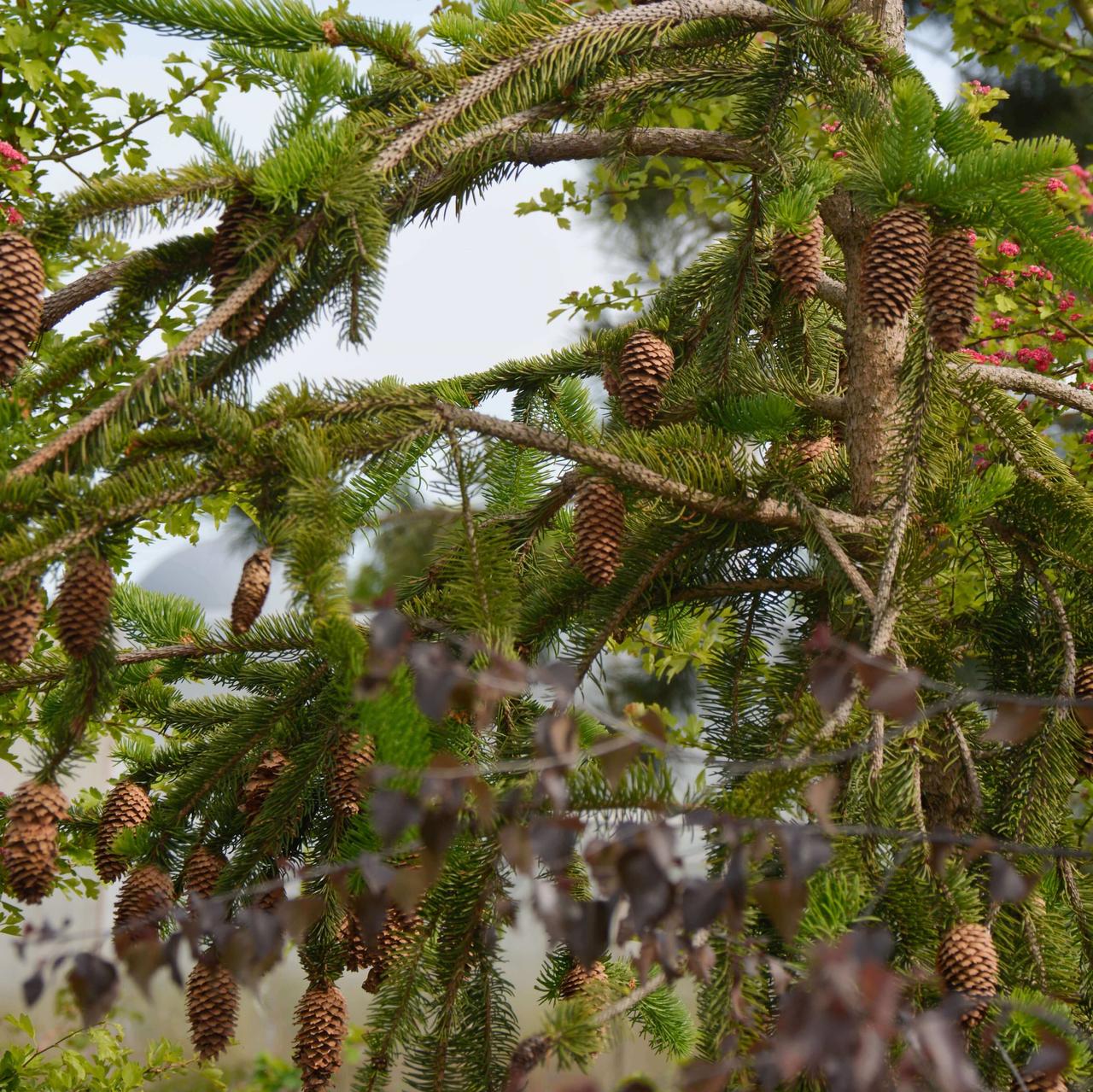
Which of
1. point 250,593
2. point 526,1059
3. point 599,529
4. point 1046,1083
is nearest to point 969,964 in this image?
point 1046,1083

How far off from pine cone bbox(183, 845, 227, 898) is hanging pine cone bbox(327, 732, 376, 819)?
4.8 inches

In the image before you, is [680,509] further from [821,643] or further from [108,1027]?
[108,1027]

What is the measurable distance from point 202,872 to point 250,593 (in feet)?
1.00

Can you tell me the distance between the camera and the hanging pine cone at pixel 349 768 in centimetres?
88

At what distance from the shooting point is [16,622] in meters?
0.63

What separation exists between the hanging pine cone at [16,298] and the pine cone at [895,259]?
21.6 inches

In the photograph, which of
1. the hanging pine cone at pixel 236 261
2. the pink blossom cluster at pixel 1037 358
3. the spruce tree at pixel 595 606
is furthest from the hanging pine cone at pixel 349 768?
the pink blossom cluster at pixel 1037 358

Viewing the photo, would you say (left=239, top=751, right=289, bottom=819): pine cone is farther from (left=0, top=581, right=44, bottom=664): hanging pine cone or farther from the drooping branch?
the drooping branch

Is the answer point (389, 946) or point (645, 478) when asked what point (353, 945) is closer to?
point (389, 946)

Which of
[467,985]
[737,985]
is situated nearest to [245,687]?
[467,985]

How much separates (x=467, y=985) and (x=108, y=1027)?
1.74 metres

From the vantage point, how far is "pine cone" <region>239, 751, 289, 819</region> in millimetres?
988

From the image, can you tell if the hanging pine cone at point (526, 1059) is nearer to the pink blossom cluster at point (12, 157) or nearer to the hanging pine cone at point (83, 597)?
the hanging pine cone at point (83, 597)

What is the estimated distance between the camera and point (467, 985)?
2.91 feet
